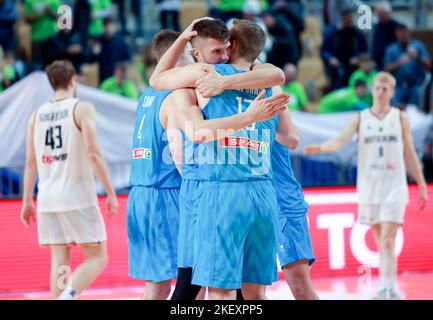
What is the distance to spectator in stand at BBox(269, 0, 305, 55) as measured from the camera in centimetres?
1597

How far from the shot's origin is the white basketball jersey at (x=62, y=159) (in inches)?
317

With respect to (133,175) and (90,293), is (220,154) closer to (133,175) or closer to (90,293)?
(133,175)

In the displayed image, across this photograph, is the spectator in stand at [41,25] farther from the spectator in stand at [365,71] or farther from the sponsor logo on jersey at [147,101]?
the sponsor logo on jersey at [147,101]

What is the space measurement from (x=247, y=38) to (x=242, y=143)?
62 centimetres

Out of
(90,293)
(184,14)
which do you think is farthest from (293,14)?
(90,293)

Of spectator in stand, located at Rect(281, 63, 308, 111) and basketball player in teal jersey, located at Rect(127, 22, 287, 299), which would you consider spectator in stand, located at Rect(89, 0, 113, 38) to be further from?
basketball player in teal jersey, located at Rect(127, 22, 287, 299)

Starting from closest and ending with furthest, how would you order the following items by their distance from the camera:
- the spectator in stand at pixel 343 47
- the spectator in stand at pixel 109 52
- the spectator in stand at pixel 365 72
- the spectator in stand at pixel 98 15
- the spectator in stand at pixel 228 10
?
1. the spectator in stand at pixel 365 72
2. the spectator in stand at pixel 109 52
3. the spectator in stand at pixel 343 47
4. the spectator in stand at pixel 228 10
5. the spectator in stand at pixel 98 15

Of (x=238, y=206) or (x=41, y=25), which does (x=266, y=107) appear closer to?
(x=238, y=206)

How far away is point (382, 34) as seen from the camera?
15.1 m

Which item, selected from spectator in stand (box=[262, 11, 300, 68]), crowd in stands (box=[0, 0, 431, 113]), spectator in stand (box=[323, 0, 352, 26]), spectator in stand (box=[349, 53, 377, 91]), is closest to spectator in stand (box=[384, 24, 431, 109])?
crowd in stands (box=[0, 0, 431, 113])

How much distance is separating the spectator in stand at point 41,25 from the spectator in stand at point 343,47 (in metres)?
4.26

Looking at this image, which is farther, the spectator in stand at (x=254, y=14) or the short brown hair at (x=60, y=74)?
the spectator in stand at (x=254, y=14)

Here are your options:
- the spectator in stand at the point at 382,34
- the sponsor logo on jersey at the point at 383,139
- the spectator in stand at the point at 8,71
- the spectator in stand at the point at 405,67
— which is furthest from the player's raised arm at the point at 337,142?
the spectator in stand at the point at 8,71

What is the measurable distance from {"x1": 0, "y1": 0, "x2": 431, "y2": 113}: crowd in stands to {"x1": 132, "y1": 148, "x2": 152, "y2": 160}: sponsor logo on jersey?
6657mm
